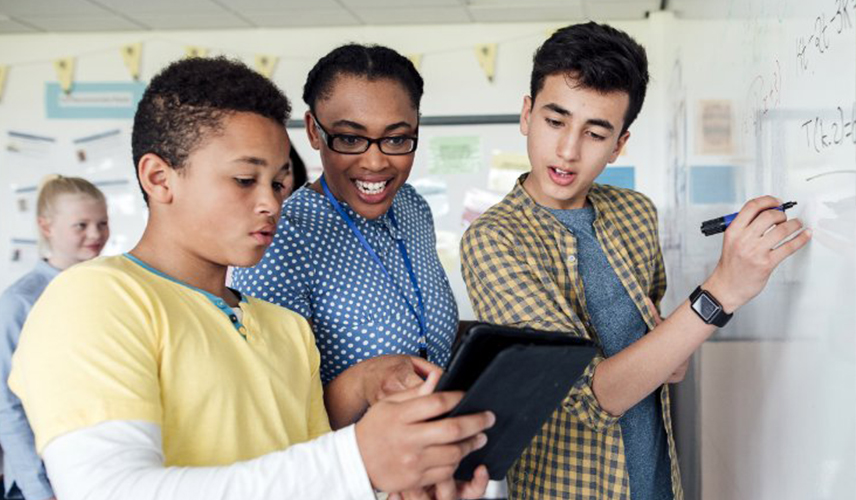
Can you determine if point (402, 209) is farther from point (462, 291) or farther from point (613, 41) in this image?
point (462, 291)

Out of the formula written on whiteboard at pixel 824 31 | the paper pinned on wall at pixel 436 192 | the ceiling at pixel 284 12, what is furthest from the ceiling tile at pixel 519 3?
the formula written on whiteboard at pixel 824 31

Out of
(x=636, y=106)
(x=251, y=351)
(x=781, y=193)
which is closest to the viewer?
(x=251, y=351)

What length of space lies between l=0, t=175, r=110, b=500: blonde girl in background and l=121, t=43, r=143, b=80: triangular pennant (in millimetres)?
1417

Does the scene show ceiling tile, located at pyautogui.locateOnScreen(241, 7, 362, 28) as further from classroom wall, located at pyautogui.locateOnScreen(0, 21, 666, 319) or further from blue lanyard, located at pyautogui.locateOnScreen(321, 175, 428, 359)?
blue lanyard, located at pyautogui.locateOnScreen(321, 175, 428, 359)

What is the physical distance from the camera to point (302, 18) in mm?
3691

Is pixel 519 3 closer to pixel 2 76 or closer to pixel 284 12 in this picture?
pixel 284 12

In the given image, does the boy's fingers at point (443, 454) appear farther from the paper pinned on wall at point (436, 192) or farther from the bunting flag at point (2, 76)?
the bunting flag at point (2, 76)

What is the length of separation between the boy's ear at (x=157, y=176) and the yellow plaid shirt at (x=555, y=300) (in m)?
0.45

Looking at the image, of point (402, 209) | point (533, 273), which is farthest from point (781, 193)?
point (402, 209)

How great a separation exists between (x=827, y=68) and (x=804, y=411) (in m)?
0.38

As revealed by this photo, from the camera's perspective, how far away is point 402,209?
141 cm

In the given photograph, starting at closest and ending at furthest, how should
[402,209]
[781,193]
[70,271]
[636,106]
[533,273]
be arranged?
1. [70,271]
2. [781,193]
3. [533,273]
4. [636,106]
5. [402,209]

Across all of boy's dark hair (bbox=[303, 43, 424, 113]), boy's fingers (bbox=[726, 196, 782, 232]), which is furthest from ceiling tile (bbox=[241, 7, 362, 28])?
boy's fingers (bbox=[726, 196, 782, 232])

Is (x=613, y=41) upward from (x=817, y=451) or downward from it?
upward
